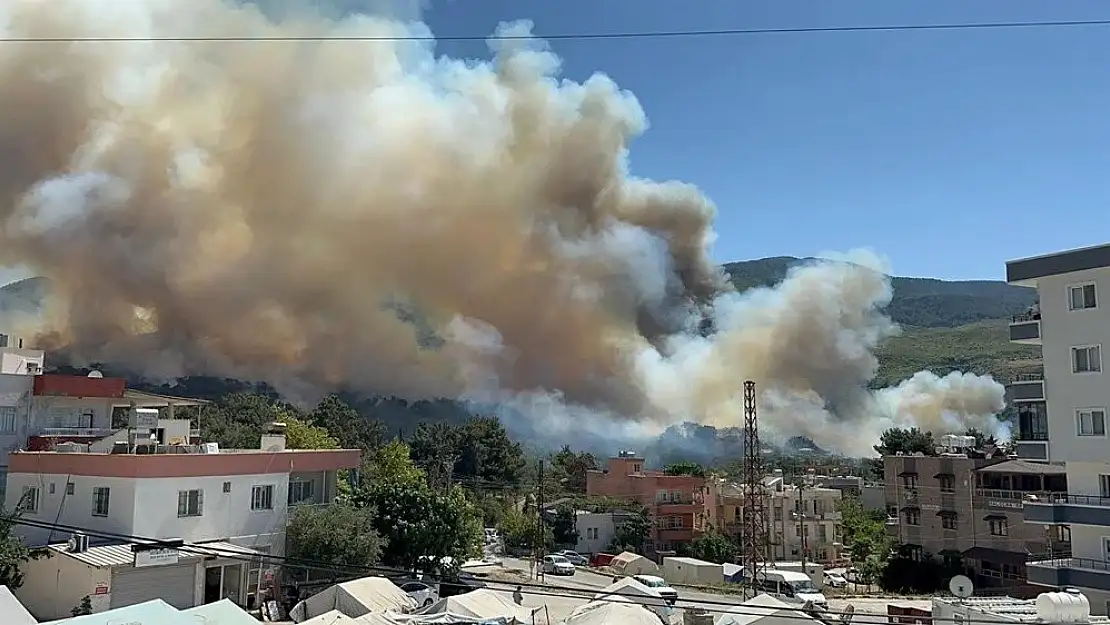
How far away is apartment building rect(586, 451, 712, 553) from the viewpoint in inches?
1578

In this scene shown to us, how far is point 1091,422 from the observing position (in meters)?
Result: 19.3

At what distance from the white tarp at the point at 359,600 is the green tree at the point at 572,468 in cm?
3466

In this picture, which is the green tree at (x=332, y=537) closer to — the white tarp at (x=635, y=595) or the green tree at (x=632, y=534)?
the white tarp at (x=635, y=595)

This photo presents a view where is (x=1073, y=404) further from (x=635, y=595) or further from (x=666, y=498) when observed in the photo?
(x=666, y=498)

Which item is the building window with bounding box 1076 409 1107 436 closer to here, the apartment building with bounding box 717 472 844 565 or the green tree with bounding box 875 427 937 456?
the apartment building with bounding box 717 472 844 565

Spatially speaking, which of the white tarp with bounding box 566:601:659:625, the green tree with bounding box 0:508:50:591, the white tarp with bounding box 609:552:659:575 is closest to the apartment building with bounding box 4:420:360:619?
the green tree with bounding box 0:508:50:591

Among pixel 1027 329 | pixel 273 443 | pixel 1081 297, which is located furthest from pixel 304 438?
pixel 1081 297

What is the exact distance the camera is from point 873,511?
44.9m

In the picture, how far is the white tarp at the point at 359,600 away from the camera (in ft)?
54.5

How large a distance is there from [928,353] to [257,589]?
75.1 meters

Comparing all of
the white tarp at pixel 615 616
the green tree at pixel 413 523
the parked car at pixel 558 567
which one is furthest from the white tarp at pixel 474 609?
the parked car at pixel 558 567

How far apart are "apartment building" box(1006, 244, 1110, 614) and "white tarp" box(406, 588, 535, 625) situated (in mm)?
10705

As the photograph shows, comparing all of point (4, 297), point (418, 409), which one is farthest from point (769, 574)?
point (418, 409)

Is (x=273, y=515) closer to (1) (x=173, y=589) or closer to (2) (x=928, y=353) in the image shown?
(1) (x=173, y=589)
